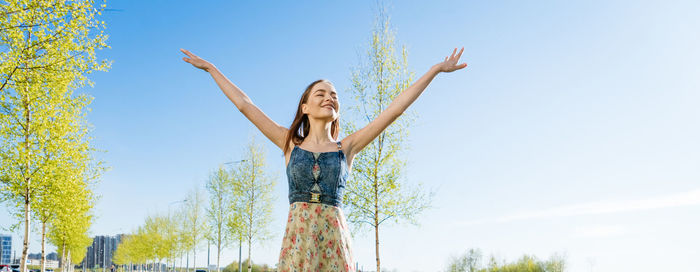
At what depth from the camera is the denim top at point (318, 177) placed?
279 cm

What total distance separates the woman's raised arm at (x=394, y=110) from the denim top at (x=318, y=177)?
0.15m

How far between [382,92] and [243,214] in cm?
1394

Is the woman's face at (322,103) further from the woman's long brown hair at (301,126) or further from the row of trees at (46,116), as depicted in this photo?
the row of trees at (46,116)

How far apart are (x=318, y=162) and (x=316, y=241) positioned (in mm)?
432

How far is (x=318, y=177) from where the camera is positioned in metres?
2.80

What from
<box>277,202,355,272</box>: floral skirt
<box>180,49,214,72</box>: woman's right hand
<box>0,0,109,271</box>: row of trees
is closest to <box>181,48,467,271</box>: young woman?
<box>277,202,355,272</box>: floral skirt

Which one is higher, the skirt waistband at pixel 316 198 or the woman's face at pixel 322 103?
Result: the woman's face at pixel 322 103

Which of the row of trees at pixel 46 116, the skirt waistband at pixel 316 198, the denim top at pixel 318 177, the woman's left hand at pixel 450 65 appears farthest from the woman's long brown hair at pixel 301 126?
the row of trees at pixel 46 116

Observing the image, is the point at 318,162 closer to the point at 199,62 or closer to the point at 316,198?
the point at 316,198

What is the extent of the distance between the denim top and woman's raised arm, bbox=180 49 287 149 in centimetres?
27

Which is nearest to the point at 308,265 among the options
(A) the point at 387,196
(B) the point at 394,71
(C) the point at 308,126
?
(C) the point at 308,126

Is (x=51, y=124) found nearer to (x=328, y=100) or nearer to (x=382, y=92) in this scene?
(x=382, y=92)

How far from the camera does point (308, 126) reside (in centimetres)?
317

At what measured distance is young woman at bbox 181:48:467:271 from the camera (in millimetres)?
2723
